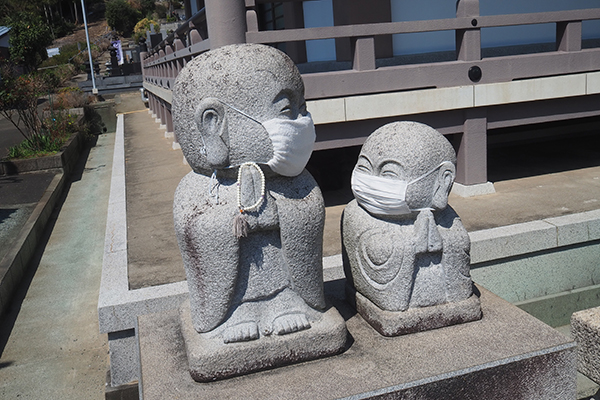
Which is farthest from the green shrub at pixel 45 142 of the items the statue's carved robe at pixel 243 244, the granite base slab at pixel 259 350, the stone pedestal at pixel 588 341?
the stone pedestal at pixel 588 341

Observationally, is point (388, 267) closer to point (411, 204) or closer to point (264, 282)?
point (411, 204)

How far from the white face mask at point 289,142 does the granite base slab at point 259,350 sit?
885mm

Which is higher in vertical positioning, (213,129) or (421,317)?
(213,129)

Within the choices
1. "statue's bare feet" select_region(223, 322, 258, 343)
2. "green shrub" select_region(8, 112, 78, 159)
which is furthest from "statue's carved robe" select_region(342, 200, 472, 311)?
"green shrub" select_region(8, 112, 78, 159)

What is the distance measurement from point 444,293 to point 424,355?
0.43 meters

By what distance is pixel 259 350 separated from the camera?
285 cm

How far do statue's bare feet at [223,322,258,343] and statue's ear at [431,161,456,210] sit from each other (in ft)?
4.10

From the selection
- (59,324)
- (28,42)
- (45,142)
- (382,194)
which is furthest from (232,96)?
(28,42)

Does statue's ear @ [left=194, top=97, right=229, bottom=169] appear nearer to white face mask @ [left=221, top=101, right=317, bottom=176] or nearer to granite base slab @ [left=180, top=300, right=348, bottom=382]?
white face mask @ [left=221, top=101, right=317, bottom=176]

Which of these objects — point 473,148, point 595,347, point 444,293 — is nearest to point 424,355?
point 444,293

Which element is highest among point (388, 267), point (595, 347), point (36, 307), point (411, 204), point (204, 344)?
point (411, 204)

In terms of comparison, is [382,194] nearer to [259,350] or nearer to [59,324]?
[259,350]

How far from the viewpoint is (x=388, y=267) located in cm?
310

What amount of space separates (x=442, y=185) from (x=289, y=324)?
1184 millimetres
